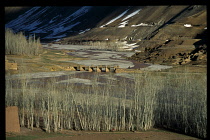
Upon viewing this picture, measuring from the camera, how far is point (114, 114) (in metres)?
14.1

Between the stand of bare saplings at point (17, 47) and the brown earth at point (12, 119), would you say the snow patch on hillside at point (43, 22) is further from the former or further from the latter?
the brown earth at point (12, 119)

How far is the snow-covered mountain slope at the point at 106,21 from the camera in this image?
79688 millimetres

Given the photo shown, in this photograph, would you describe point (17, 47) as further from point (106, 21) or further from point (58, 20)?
point (58, 20)

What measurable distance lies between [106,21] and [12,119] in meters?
102

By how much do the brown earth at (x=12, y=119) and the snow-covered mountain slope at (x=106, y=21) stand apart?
55382mm

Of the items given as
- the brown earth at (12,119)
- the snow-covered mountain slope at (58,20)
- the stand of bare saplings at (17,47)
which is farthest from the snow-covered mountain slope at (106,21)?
the brown earth at (12,119)

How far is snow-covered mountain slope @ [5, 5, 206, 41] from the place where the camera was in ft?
261

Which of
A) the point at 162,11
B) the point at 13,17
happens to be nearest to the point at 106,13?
the point at 162,11

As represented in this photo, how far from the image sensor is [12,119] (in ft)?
40.4

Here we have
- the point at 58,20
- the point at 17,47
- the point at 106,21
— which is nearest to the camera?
the point at 17,47

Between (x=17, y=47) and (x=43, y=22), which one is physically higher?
(x=43, y=22)

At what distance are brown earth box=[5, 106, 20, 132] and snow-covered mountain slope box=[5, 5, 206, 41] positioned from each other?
55382mm

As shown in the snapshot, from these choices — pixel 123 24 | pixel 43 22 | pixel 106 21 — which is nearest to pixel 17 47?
pixel 123 24

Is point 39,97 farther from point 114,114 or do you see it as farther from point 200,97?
point 200,97
